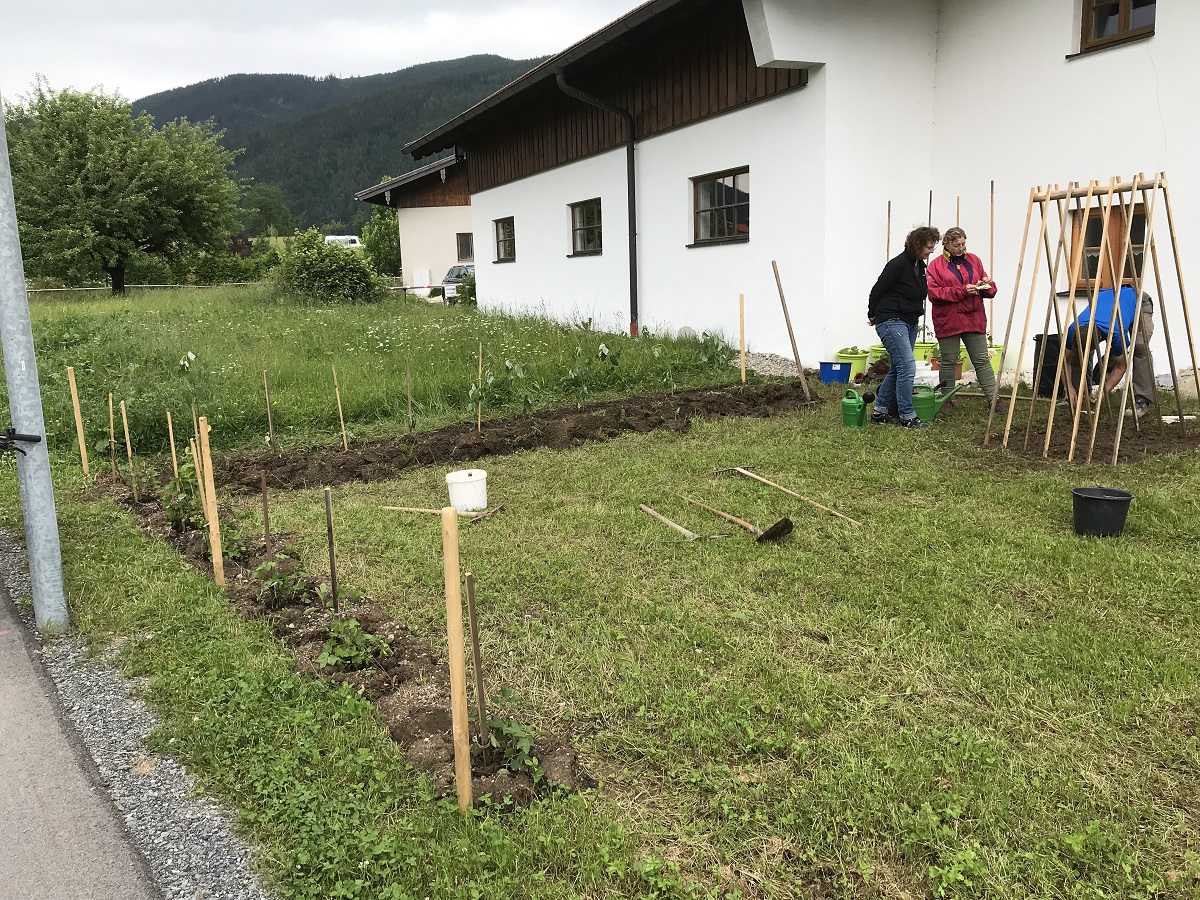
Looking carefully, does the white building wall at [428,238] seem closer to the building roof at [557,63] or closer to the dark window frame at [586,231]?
the building roof at [557,63]

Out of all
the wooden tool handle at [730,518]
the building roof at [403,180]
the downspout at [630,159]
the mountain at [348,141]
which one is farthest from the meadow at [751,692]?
the mountain at [348,141]

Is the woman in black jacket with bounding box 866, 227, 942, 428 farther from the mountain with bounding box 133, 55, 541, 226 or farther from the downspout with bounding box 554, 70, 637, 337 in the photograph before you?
the mountain with bounding box 133, 55, 541, 226

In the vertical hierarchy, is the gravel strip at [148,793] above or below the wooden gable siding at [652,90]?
below

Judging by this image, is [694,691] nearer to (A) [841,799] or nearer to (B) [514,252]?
(A) [841,799]

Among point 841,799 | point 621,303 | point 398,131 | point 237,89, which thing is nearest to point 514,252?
point 621,303

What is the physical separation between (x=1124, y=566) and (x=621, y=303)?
1069cm

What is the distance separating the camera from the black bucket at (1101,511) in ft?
14.9

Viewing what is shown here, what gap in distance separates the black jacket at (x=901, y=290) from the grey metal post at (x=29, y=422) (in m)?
6.18

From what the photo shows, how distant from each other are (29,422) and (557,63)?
11013 millimetres

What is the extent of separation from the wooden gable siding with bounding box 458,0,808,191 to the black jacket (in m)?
3.64

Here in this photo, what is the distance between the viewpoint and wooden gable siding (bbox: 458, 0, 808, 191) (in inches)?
415

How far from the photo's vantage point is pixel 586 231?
1548 cm

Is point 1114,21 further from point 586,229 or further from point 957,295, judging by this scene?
point 586,229

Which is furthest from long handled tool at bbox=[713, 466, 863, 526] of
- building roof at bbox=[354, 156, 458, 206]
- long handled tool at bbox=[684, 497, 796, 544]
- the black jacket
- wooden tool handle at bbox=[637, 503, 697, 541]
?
building roof at bbox=[354, 156, 458, 206]
